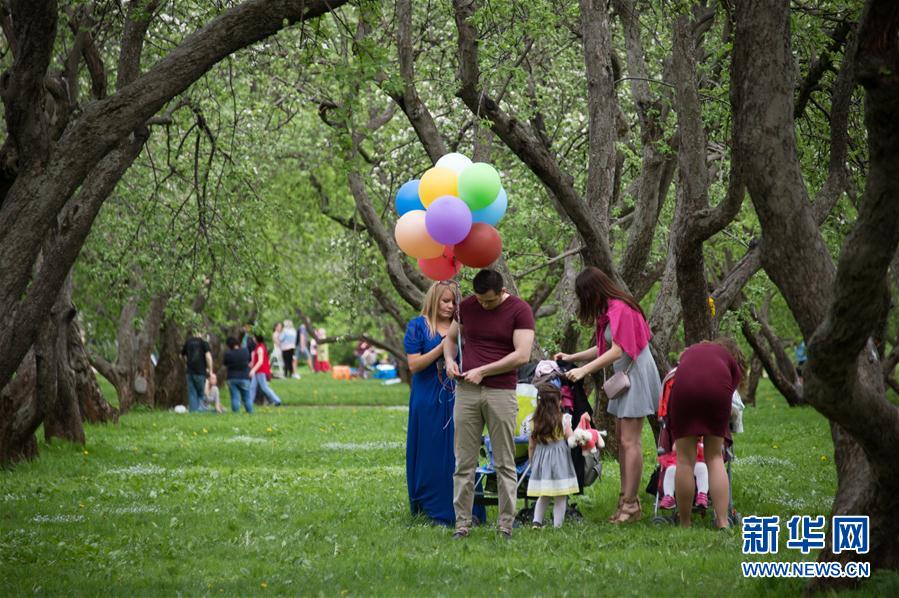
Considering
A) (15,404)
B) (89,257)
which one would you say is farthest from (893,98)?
(89,257)

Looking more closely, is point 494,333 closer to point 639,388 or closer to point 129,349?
point 639,388

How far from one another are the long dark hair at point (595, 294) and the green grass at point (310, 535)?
6.02 ft

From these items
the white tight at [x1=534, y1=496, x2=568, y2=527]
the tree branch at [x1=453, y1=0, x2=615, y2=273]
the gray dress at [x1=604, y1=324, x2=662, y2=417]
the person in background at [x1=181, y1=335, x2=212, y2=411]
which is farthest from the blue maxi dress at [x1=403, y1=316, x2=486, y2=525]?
the person in background at [x1=181, y1=335, x2=212, y2=411]

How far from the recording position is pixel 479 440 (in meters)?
10.5

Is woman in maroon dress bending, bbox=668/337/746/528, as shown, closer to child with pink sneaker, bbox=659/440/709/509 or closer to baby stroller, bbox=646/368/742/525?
baby stroller, bbox=646/368/742/525

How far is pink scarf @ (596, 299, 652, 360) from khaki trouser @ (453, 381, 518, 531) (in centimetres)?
120

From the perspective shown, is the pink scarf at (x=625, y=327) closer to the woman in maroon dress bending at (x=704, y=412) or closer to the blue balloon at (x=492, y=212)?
the woman in maroon dress bending at (x=704, y=412)

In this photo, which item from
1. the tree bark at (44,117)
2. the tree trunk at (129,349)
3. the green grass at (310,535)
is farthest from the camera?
the tree trunk at (129,349)

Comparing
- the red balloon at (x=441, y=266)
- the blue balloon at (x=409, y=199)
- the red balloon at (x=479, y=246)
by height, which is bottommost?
the red balloon at (x=441, y=266)

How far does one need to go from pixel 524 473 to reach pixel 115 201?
14072 mm

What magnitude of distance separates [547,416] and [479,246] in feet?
5.35

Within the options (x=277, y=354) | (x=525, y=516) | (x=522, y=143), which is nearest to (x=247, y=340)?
(x=277, y=354)

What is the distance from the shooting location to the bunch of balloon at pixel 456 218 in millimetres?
10148

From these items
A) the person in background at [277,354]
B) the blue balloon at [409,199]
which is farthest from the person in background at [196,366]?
the blue balloon at [409,199]
